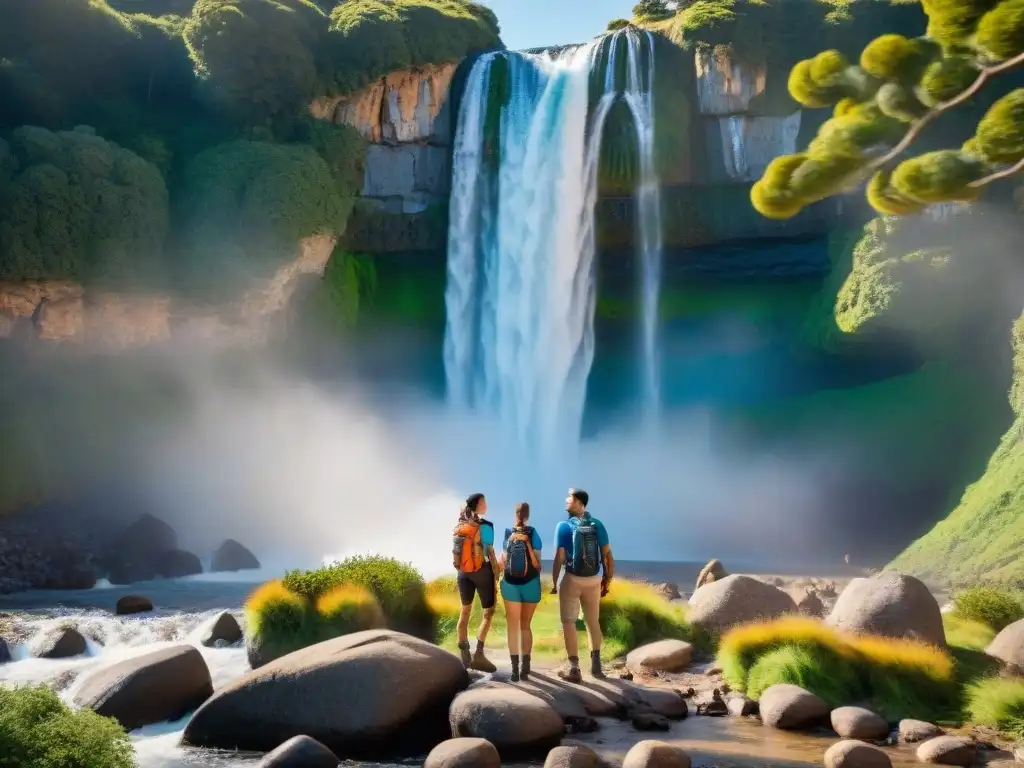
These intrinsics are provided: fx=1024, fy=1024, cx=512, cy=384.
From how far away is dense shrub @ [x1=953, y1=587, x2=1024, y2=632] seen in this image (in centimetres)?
1434

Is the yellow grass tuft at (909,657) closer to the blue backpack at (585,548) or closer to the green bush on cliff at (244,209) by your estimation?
the blue backpack at (585,548)

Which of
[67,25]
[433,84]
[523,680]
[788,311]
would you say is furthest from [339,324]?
[523,680]

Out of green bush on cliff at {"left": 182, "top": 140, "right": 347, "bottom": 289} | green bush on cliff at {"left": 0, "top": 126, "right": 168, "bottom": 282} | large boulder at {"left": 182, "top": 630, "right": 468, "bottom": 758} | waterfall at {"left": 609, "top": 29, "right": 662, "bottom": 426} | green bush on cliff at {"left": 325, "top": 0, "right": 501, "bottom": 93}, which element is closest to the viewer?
large boulder at {"left": 182, "top": 630, "right": 468, "bottom": 758}

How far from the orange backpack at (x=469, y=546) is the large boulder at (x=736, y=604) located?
14.5 feet

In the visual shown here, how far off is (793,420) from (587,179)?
35.2 ft

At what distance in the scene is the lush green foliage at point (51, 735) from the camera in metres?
7.01

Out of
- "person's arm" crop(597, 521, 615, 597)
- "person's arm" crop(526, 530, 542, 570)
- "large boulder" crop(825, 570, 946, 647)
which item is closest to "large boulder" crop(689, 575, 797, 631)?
"large boulder" crop(825, 570, 946, 647)

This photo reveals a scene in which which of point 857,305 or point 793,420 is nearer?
point 857,305

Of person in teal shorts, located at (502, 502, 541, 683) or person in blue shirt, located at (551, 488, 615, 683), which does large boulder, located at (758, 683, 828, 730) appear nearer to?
person in blue shirt, located at (551, 488, 615, 683)

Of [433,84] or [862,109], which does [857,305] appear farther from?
[862,109]

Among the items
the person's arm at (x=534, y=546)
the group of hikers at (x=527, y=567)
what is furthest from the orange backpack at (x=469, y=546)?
the person's arm at (x=534, y=546)

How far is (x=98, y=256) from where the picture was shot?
29672 millimetres

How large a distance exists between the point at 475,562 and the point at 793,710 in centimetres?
369

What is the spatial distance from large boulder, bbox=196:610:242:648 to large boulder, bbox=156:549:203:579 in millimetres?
11663
